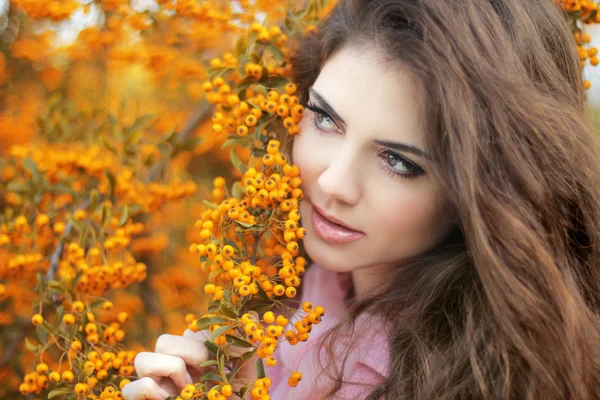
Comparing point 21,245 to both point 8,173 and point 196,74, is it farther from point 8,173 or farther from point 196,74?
point 196,74

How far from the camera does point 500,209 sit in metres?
1.29

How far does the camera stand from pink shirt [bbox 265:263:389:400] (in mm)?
1468

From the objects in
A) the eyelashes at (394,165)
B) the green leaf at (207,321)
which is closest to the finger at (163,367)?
the green leaf at (207,321)

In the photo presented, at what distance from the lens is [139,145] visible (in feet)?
6.45

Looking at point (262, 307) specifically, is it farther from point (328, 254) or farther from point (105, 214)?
point (105, 214)

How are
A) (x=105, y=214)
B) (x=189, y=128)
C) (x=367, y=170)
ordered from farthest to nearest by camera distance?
(x=189, y=128) → (x=105, y=214) → (x=367, y=170)

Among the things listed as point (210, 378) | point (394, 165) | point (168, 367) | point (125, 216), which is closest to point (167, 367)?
point (168, 367)

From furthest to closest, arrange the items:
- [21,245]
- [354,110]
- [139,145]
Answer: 1. [139,145]
2. [21,245]
3. [354,110]

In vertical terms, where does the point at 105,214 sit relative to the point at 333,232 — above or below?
below

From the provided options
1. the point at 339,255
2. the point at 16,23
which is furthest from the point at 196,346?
the point at 16,23

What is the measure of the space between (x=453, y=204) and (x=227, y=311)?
2.01 feet

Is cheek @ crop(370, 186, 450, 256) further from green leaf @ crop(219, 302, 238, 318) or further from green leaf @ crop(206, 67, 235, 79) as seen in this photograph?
green leaf @ crop(206, 67, 235, 79)

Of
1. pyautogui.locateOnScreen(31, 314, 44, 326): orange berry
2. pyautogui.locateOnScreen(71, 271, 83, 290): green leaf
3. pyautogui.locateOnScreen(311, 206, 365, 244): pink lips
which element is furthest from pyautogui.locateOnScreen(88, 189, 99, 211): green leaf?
pyautogui.locateOnScreen(311, 206, 365, 244): pink lips

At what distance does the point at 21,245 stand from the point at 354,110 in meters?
1.12
